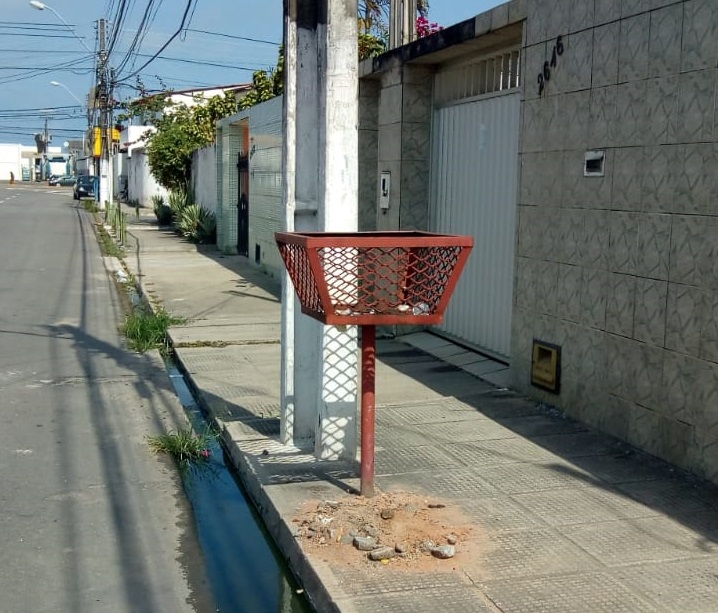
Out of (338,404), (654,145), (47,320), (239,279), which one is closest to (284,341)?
(338,404)

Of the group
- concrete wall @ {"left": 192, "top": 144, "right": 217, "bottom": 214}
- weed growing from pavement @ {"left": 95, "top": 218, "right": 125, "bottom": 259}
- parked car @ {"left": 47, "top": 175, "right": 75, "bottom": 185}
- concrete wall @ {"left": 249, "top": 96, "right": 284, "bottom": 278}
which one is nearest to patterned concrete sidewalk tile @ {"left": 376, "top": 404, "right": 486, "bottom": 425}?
concrete wall @ {"left": 249, "top": 96, "right": 284, "bottom": 278}

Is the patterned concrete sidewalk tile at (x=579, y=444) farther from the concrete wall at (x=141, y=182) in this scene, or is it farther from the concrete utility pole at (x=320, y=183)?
the concrete wall at (x=141, y=182)

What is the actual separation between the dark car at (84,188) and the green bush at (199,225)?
1272 inches

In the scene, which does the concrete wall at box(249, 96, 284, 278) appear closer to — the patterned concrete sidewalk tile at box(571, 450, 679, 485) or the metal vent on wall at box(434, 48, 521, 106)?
the metal vent on wall at box(434, 48, 521, 106)

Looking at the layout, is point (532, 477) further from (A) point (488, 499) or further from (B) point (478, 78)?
(B) point (478, 78)

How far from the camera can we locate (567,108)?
6.96 m

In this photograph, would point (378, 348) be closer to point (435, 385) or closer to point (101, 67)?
point (435, 385)

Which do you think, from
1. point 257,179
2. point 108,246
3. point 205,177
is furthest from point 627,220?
point 205,177

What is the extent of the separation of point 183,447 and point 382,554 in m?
2.64

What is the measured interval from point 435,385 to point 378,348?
195 centimetres

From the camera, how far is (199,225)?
2436 cm

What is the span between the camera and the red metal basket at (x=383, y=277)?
15.1 ft

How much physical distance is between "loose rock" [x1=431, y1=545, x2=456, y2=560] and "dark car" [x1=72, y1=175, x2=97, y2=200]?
53.2 meters

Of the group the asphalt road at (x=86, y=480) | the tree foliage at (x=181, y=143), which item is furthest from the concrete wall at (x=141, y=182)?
the asphalt road at (x=86, y=480)
